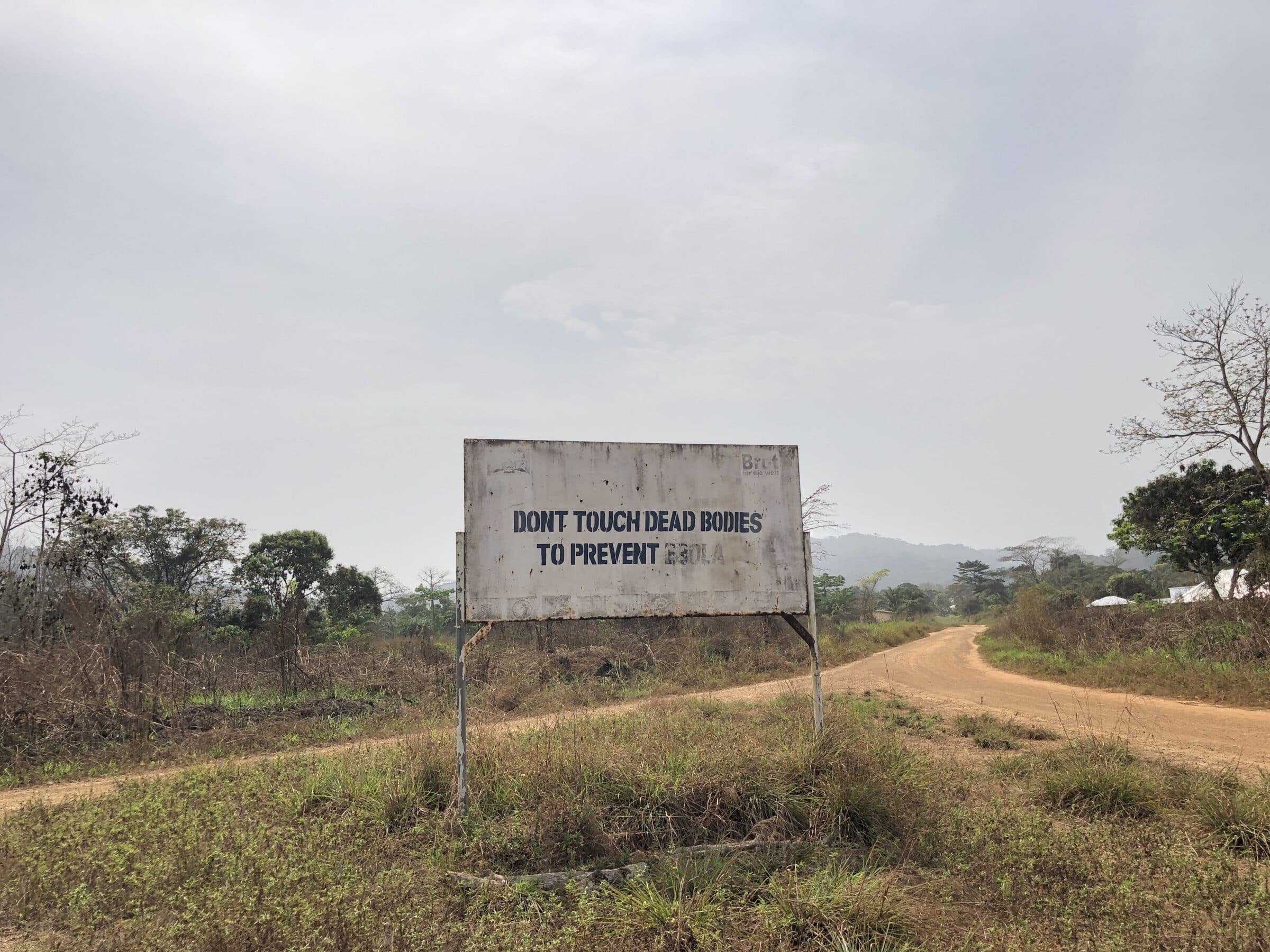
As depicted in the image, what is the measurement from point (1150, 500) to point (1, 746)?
32.9 meters

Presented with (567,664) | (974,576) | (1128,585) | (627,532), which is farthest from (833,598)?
(974,576)

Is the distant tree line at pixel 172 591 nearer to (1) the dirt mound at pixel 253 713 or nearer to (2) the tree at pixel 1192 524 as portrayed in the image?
(1) the dirt mound at pixel 253 713

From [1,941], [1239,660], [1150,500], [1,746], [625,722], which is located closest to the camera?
[1,941]

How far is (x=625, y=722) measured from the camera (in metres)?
8.53

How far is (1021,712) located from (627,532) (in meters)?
8.66

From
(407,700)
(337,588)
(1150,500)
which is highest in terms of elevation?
(1150,500)

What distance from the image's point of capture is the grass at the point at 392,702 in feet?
30.7

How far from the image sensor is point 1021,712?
11.3 metres

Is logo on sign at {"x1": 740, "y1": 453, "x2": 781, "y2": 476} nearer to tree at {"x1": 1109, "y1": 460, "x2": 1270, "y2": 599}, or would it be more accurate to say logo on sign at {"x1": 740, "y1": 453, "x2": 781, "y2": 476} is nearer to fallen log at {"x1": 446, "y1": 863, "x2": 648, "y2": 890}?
fallen log at {"x1": 446, "y1": 863, "x2": 648, "y2": 890}

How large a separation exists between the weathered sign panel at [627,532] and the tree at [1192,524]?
20017mm

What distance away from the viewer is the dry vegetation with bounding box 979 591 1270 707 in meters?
11.7

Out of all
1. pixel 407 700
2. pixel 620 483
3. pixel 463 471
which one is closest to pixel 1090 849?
pixel 620 483

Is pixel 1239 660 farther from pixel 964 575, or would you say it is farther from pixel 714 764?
pixel 964 575

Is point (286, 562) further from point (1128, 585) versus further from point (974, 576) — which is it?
point (974, 576)
